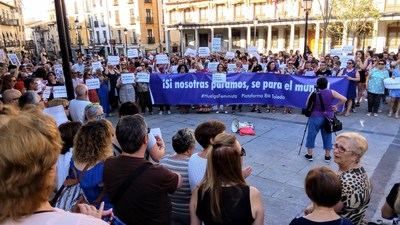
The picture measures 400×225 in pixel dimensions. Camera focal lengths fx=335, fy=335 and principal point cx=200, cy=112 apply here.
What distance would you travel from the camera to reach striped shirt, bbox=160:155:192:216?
10.2ft

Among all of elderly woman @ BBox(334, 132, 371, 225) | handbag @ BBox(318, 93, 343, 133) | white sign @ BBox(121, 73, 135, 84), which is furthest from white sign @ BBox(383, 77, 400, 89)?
elderly woman @ BBox(334, 132, 371, 225)

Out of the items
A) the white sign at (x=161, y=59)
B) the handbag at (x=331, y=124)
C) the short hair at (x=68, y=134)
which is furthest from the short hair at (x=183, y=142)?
the white sign at (x=161, y=59)

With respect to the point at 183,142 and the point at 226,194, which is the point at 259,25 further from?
the point at 226,194

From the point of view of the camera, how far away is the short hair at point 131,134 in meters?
2.54

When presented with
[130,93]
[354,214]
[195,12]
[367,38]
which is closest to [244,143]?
[130,93]

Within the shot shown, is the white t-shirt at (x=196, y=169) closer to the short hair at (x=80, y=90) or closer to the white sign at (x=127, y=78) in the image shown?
the short hair at (x=80, y=90)

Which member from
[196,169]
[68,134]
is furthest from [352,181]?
[68,134]

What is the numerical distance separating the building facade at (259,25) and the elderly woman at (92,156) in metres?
33.6

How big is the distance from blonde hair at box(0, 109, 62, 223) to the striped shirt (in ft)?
5.92

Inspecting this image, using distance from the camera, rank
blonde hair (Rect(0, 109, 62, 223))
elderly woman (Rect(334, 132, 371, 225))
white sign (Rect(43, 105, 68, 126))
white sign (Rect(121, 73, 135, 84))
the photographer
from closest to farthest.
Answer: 1. blonde hair (Rect(0, 109, 62, 223))
2. elderly woman (Rect(334, 132, 371, 225))
3. white sign (Rect(43, 105, 68, 126))
4. the photographer
5. white sign (Rect(121, 73, 135, 84))

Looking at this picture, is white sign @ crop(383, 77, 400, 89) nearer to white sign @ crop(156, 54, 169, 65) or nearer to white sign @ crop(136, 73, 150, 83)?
white sign @ crop(136, 73, 150, 83)

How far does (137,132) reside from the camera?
260 cm

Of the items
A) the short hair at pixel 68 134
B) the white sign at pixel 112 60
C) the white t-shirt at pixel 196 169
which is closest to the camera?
the white t-shirt at pixel 196 169

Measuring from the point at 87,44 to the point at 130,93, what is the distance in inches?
2539
